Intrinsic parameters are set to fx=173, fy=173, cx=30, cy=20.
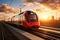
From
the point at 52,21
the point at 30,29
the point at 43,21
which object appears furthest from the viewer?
the point at 43,21

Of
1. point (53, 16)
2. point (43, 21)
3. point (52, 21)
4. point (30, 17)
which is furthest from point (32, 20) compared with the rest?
point (43, 21)

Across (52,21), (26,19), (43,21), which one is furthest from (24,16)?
(43,21)

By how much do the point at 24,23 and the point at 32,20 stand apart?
6.55ft

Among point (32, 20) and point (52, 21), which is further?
point (52, 21)

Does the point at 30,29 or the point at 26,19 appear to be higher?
the point at 26,19

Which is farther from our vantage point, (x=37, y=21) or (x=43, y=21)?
(x=43, y=21)

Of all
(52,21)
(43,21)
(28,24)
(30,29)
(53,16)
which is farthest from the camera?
(43,21)

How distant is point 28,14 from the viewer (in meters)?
30.0

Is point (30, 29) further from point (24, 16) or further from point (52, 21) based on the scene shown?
point (52, 21)

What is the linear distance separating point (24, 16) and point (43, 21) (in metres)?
61.8

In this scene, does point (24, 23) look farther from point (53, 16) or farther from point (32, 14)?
Answer: point (53, 16)

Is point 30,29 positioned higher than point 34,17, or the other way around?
point 34,17

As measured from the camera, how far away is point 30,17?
29.7 meters

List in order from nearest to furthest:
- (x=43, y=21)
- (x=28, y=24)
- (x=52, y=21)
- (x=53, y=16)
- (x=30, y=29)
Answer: (x=28, y=24)
(x=30, y=29)
(x=53, y=16)
(x=52, y=21)
(x=43, y=21)
